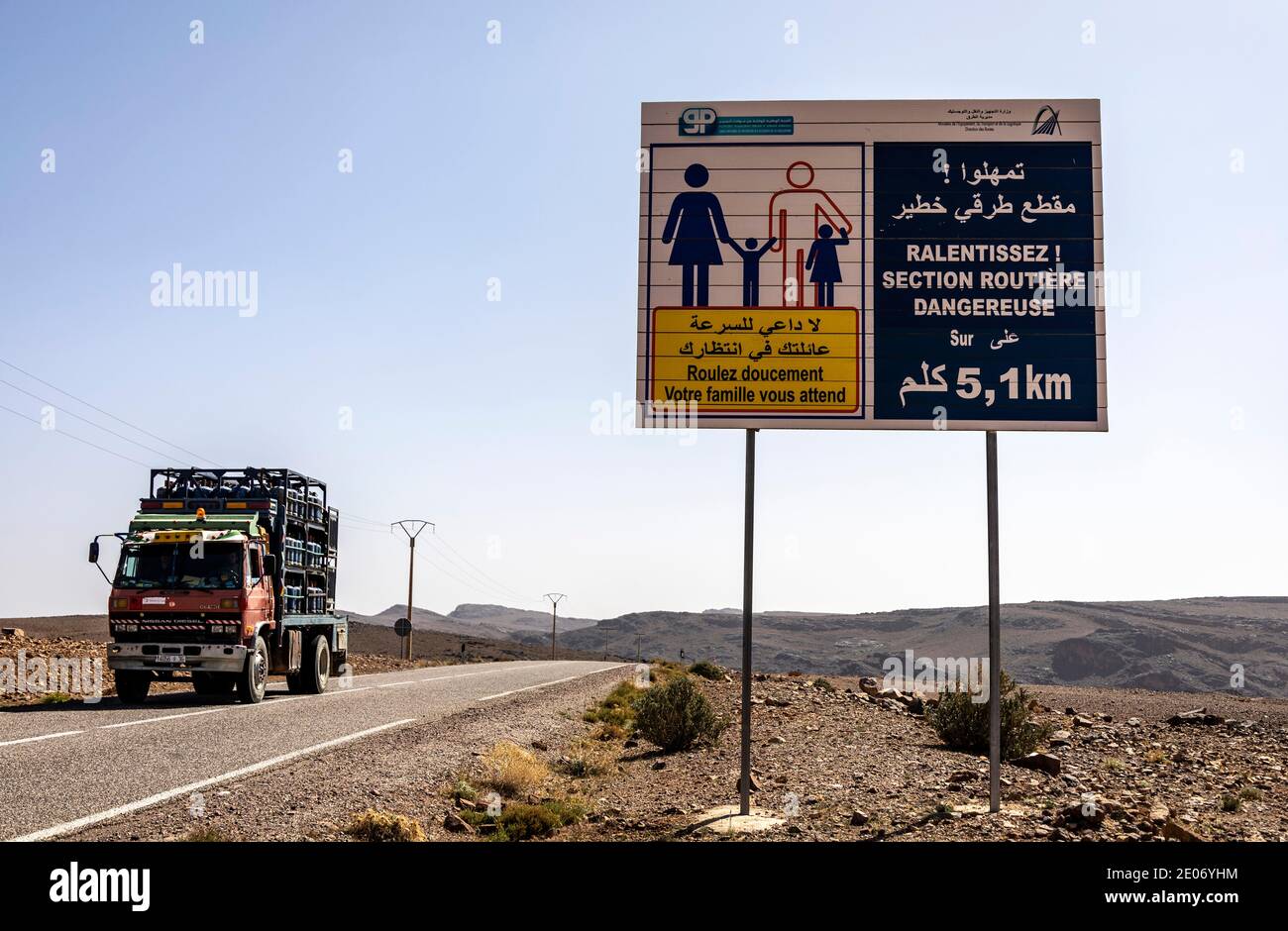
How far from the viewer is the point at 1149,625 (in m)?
142

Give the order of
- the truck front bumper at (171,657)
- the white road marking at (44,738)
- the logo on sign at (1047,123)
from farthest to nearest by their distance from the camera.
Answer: the truck front bumper at (171,657) → the white road marking at (44,738) → the logo on sign at (1047,123)

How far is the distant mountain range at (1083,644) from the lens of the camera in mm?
105688

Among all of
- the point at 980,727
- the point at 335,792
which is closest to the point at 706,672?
the point at 980,727

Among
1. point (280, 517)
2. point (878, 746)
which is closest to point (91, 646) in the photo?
point (280, 517)

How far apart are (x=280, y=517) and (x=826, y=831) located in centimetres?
1535

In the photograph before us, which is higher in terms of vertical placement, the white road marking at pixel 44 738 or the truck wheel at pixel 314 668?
the white road marking at pixel 44 738

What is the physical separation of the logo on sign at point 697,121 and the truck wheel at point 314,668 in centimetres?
1642

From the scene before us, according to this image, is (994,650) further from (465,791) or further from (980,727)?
(980,727)

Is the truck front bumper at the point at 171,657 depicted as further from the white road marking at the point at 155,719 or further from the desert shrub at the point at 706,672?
the desert shrub at the point at 706,672

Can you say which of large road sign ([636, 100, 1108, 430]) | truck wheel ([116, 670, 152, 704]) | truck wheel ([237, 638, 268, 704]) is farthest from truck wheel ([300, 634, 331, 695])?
large road sign ([636, 100, 1108, 430])

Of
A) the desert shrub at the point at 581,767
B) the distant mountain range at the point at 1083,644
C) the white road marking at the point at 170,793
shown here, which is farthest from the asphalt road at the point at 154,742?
the distant mountain range at the point at 1083,644

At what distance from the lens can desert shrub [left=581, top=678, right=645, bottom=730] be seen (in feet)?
62.5

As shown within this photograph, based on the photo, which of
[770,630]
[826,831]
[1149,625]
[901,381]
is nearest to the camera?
[826,831]
